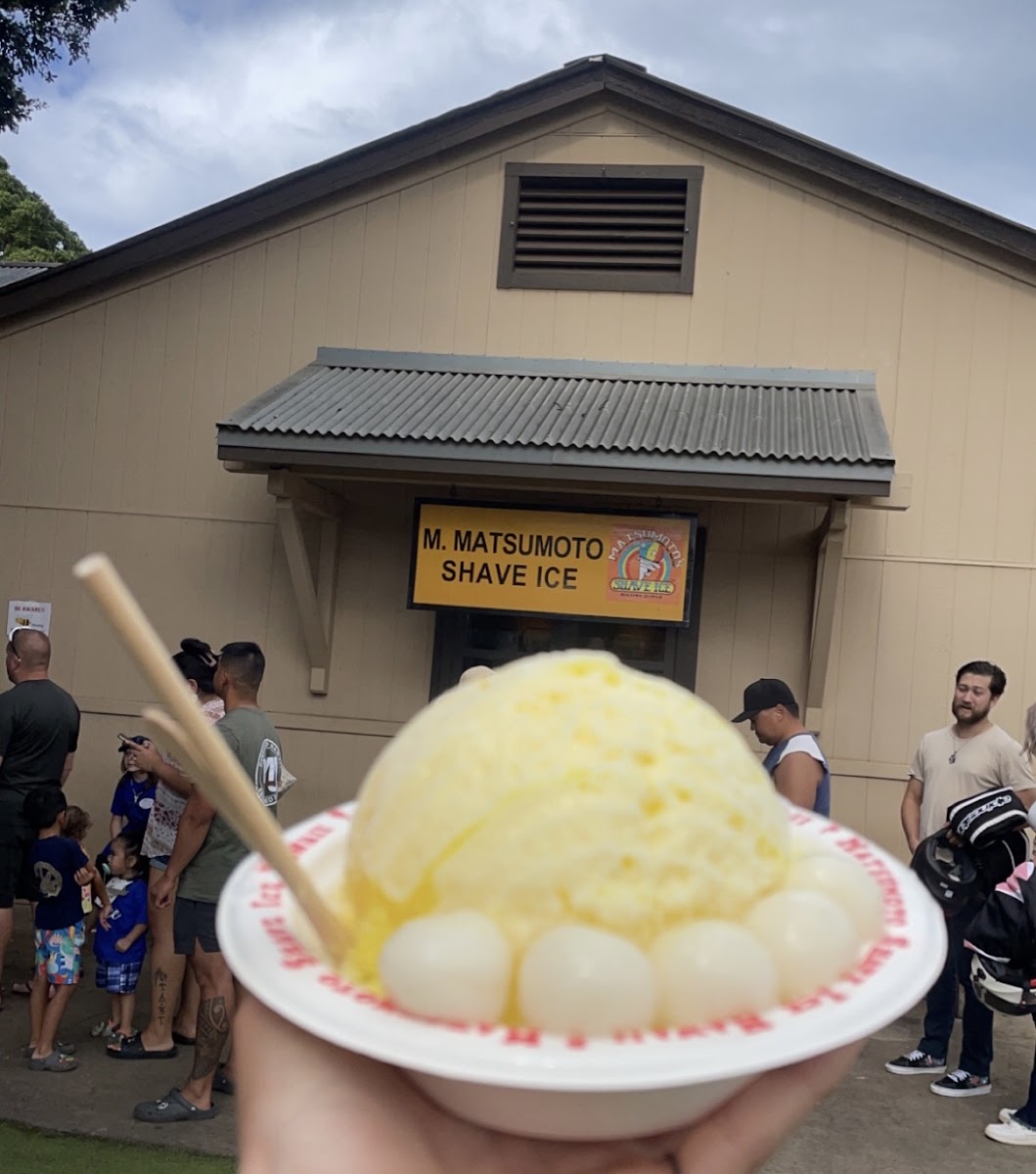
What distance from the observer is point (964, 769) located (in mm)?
5375

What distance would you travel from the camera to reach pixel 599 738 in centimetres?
126

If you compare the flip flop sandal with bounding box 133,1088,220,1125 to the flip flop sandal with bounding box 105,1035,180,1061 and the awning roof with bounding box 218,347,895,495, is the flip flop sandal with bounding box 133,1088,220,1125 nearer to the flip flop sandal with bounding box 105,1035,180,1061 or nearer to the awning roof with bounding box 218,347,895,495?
the flip flop sandal with bounding box 105,1035,180,1061

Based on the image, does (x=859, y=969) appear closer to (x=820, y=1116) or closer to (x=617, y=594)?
(x=820, y=1116)

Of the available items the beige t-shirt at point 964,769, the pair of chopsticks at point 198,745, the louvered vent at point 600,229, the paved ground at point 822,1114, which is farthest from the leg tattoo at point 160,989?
the louvered vent at point 600,229

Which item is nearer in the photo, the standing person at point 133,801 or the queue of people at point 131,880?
the queue of people at point 131,880

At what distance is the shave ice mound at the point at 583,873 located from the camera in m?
1.09

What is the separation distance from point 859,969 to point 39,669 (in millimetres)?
4877

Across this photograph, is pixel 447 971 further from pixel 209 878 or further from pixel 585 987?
pixel 209 878

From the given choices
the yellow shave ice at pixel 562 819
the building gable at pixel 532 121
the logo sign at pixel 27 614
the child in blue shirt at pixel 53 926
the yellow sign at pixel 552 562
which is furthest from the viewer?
the logo sign at pixel 27 614

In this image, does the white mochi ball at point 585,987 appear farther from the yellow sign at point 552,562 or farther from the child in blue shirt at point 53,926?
the yellow sign at point 552,562

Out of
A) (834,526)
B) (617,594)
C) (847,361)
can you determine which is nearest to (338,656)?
(617,594)

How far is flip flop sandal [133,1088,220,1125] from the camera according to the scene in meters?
4.35

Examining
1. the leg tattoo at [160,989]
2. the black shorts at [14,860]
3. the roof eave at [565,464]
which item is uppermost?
the roof eave at [565,464]

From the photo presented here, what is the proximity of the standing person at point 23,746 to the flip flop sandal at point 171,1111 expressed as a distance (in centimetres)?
117
